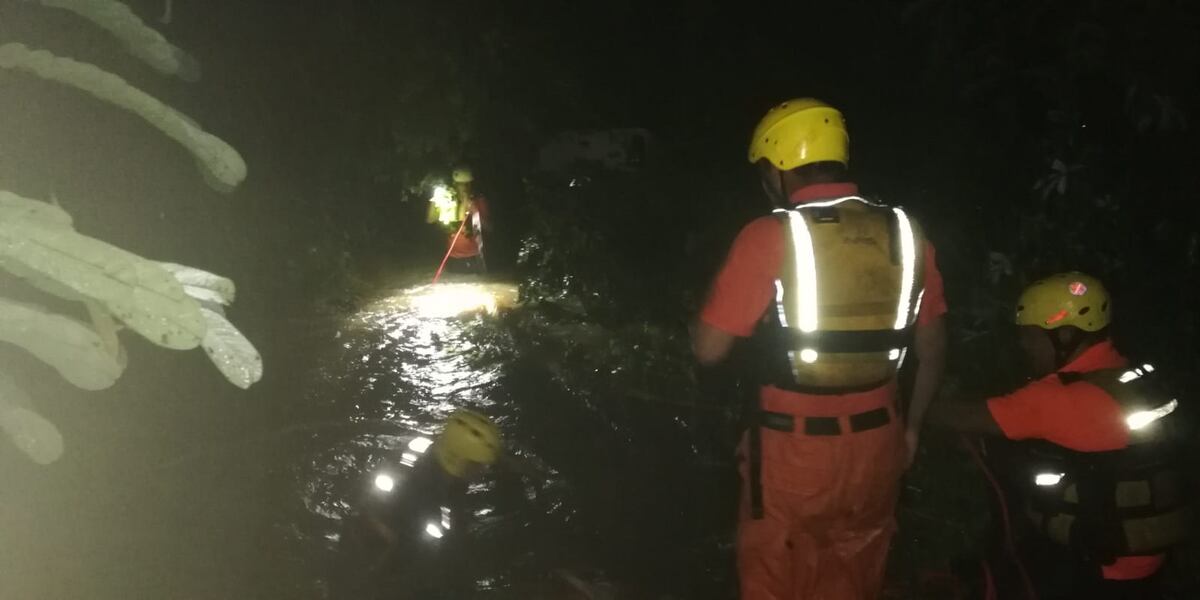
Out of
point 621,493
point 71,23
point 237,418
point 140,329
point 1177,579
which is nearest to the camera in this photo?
point 140,329

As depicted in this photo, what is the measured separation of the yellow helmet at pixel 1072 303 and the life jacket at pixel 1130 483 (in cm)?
21

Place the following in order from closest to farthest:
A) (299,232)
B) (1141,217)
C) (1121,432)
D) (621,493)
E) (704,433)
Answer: (1121,432), (1141,217), (621,493), (704,433), (299,232)

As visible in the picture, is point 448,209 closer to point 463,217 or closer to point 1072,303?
point 463,217

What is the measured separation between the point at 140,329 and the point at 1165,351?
5.60 m

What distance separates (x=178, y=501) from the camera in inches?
212

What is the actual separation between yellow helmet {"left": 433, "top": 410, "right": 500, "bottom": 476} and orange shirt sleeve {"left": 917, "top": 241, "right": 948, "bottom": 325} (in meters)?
1.93

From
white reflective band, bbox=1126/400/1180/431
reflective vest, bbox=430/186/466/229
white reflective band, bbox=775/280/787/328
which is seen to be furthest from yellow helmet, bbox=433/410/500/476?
reflective vest, bbox=430/186/466/229

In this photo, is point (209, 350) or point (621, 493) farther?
point (621, 493)

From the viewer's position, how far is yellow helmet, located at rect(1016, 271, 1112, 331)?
2756 millimetres

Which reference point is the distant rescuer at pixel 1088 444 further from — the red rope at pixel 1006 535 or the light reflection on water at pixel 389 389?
the light reflection on water at pixel 389 389

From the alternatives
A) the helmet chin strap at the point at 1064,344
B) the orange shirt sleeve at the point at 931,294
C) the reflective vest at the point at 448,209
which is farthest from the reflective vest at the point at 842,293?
the reflective vest at the point at 448,209

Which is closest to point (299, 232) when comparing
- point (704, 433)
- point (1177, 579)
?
point (704, 433)

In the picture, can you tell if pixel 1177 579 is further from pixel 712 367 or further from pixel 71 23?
pixel 71 23

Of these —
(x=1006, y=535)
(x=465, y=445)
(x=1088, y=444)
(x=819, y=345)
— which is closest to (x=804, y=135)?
(x=819, y=345)
